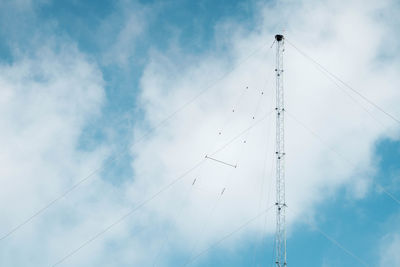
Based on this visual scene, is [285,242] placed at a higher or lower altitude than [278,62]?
lower

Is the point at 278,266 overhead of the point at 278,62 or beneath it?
beneath

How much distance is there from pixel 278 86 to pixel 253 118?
39.9 feet

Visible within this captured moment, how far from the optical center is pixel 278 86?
233 ft

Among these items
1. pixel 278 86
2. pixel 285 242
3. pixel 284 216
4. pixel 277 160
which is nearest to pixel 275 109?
pixel 278 86

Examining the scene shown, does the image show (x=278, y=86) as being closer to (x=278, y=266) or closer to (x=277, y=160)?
(x=277, y=160)

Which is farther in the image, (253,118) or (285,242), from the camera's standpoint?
(253,118)

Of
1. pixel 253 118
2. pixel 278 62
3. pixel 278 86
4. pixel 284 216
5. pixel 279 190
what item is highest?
pixel 278 62

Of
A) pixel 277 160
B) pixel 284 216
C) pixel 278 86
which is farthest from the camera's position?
pixel 278 86

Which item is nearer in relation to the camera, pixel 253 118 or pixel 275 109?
pixel 253 118

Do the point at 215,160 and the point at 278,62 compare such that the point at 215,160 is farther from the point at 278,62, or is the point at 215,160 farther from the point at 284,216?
the point at 278,62

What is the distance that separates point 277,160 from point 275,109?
10241 mm

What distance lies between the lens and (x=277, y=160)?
6519 cm

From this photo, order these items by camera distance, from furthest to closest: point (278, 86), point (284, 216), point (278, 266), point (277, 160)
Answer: point (278, 86)
point (277, 160)
point (284, 216)
point (278, 266)

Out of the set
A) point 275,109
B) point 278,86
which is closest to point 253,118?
point 275,109
